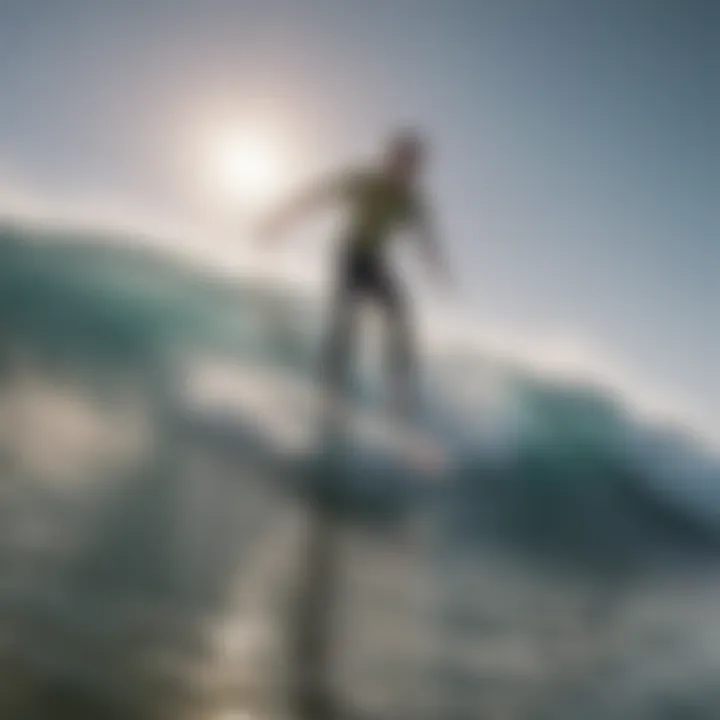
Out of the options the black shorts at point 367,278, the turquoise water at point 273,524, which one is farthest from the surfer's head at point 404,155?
the turquoise water at point 273,524

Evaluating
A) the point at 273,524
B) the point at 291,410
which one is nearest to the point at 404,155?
the point at 291,410

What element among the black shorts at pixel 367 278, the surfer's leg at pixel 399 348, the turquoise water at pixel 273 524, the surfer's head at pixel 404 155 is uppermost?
the surfer's head at pixel 404 155

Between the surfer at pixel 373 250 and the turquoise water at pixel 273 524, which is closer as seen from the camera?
the turquoise water at pixel 273 524

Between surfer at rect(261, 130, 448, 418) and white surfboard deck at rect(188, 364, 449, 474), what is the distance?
0.04 metres

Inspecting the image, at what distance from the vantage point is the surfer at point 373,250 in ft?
6.52

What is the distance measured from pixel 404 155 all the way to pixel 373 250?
201 mm

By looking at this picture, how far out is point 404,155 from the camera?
203cm

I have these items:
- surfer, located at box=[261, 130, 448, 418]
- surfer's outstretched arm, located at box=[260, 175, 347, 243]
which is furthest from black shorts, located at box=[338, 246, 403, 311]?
surfer's outstretched arm, located at box=[260, 175, 347, 243]

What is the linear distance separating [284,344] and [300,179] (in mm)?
325

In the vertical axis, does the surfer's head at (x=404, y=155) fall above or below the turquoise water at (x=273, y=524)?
above

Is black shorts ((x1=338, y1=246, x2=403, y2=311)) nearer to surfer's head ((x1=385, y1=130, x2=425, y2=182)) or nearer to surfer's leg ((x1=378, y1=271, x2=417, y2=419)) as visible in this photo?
surfer's leg ((x1=378, y1=271, x2=417, y2=419))

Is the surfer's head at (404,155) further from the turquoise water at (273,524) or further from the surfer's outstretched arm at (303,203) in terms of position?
the turquoise water at (273,524)

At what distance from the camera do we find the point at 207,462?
1927mm

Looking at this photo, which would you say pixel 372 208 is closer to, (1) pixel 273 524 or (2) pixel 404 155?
(2) pixel 404 155
